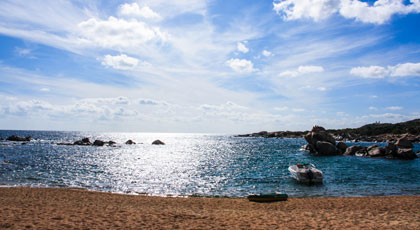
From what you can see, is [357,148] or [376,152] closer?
[376,152]

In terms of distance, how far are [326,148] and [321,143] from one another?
5.63ft

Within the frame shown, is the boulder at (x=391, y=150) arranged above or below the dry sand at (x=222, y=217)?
above

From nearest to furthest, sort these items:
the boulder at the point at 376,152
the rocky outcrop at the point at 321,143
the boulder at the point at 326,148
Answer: the boulder at the point at 376,152, the boulder at the point at 326,148, the rocky outcrop at the point at 321,143

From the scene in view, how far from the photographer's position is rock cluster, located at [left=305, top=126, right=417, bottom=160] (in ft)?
188

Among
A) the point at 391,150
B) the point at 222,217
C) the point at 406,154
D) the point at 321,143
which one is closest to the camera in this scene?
the point at 222,217

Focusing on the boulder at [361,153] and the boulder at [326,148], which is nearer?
the boulder at [361,153]

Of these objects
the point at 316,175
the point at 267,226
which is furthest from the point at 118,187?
the point at 316,175

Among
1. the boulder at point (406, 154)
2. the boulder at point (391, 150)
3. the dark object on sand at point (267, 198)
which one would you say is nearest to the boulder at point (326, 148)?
the boulder at point (391, 150)

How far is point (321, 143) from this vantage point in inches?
2662

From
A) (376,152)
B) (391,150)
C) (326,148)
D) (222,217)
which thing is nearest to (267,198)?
(222,217)

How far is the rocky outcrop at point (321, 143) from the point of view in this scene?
6712 cm

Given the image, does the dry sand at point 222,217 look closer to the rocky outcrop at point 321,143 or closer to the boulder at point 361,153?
the boulder at point 361,153

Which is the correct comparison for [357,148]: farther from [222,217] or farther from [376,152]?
[222,217]

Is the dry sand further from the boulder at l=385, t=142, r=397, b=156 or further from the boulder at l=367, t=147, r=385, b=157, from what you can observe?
the boulder at l=367, t=147, r=385, b=157
